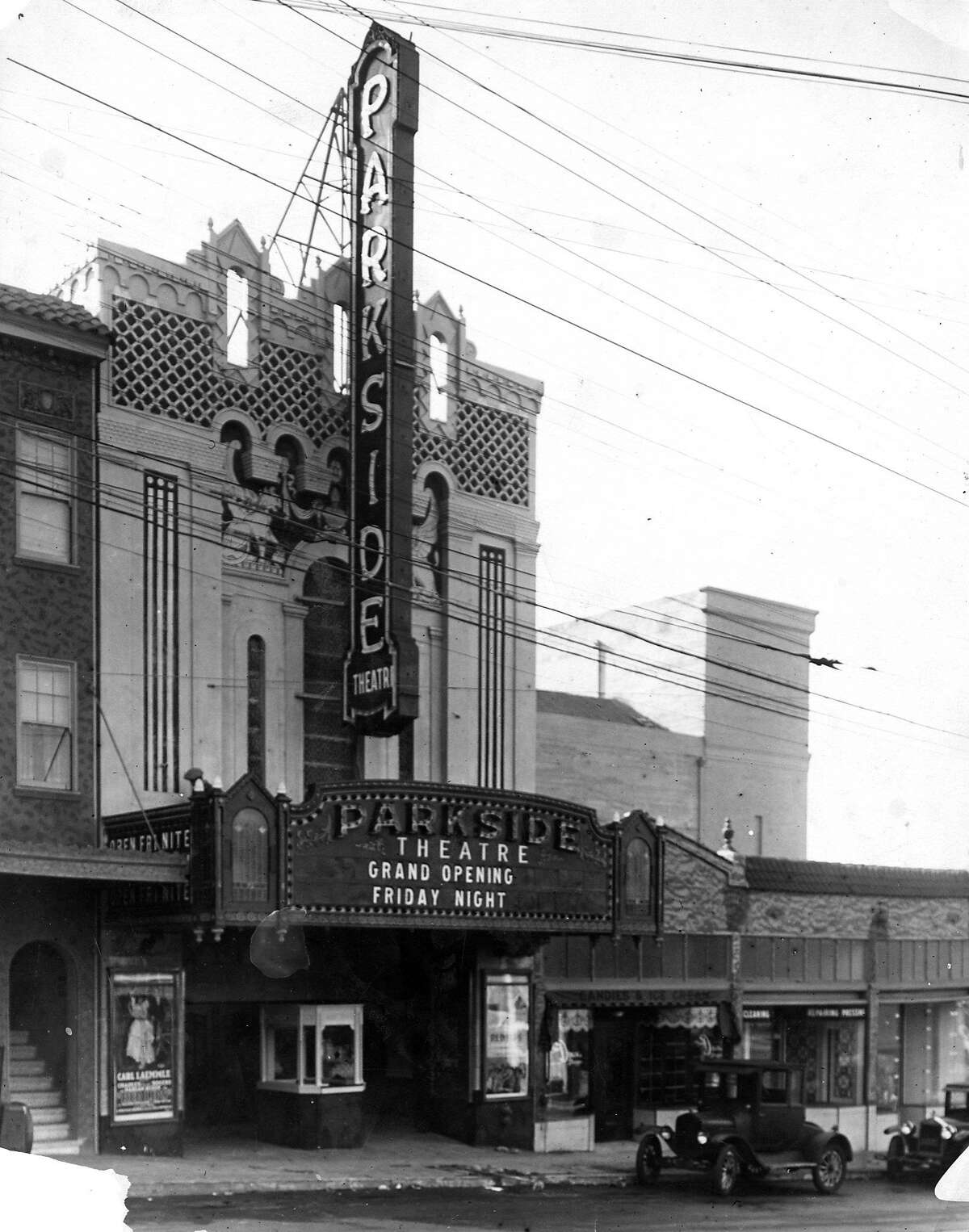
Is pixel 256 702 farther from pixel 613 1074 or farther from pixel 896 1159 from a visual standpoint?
pixel 896 1159

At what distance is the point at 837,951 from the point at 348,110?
51.5ft

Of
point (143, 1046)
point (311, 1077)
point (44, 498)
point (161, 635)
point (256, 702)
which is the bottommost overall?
point (311, 1077)

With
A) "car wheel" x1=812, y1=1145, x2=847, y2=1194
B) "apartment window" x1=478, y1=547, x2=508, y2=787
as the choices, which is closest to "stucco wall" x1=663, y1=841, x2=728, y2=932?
"apartment window" x1=478, y1=547, x2=508, y2=787

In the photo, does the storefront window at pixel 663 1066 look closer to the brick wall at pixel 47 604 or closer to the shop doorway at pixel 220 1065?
the shop doorway at pixel 220 1065

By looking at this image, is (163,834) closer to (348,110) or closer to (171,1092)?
(171,1092)

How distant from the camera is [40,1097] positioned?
18.1m

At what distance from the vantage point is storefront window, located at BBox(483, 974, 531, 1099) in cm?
2234

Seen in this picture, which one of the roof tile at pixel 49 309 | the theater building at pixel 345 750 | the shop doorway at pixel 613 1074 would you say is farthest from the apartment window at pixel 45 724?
the shop doorway at pixel 613 1074

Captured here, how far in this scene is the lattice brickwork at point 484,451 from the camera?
74.6 ft

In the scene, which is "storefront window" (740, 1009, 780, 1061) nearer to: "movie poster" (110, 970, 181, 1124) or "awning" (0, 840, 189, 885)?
"movie poster" (110, 970, 181, 1124)

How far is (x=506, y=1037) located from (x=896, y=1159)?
17.7ft

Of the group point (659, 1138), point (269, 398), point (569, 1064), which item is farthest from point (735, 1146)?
point (269, 398)

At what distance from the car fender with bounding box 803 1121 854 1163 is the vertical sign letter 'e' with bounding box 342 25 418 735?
7.26m

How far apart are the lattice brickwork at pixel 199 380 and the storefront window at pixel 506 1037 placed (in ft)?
25.9
